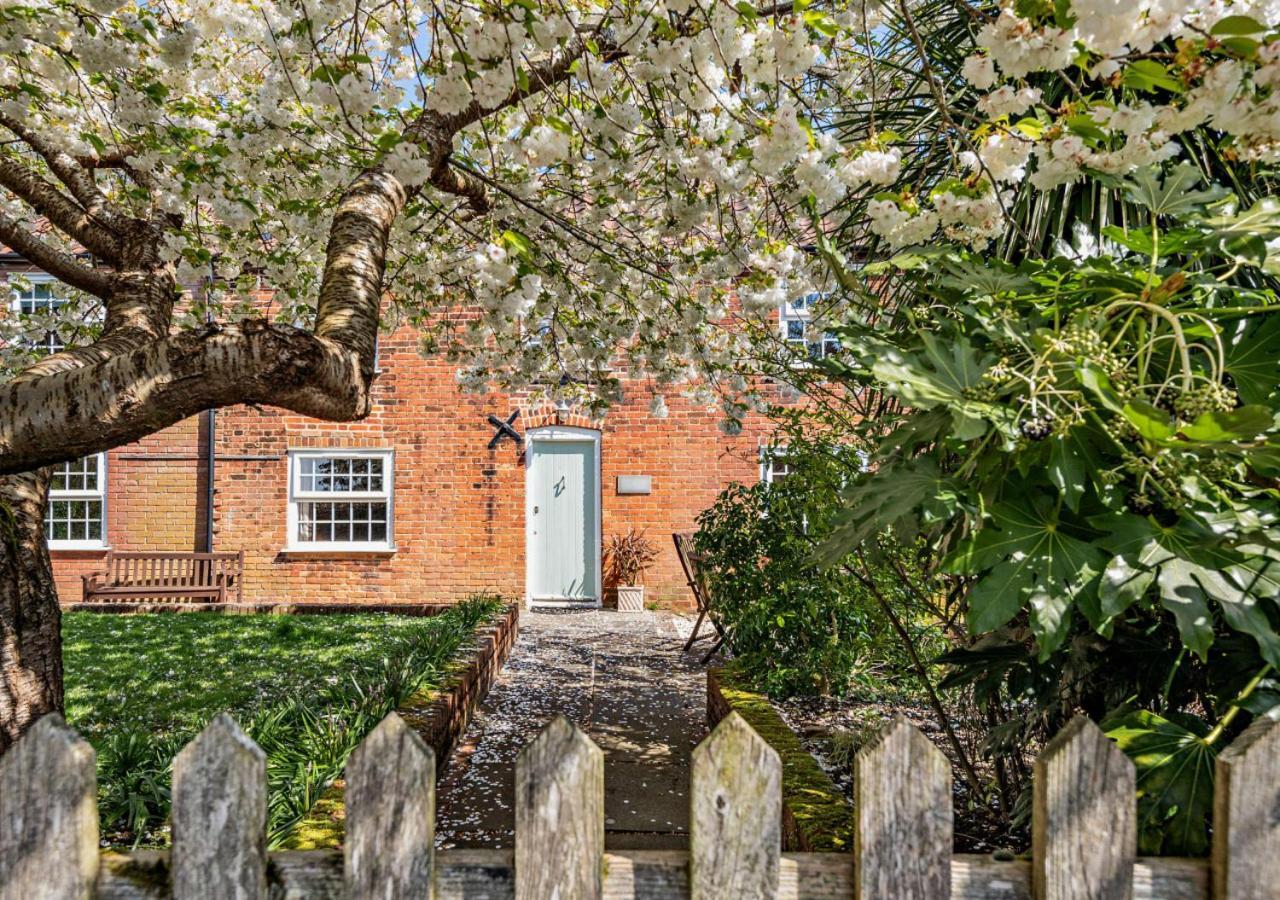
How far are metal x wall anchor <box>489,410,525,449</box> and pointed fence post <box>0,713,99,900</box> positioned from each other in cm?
872

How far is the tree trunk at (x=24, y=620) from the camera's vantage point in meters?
2.57

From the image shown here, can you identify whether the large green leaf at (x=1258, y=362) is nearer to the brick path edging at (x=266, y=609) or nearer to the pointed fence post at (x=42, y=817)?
the pointed fence post at (x=42, y=817)

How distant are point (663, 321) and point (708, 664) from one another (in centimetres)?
280

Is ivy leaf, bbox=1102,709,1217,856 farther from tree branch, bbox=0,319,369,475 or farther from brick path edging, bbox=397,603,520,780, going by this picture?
brick path edging, bbox=397,603,520,780

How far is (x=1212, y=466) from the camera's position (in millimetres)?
987

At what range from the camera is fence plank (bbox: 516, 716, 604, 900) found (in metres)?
1.01

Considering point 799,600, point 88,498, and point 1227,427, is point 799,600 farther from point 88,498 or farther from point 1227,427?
point 88,498

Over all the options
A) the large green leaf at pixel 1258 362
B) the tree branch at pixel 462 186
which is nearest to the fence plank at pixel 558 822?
the large green leaf at pixel 1258 362

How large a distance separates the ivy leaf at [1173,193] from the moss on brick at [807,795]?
1.29 meters

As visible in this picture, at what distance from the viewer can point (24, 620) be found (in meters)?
2.65

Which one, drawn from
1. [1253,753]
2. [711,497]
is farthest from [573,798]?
[711,497]

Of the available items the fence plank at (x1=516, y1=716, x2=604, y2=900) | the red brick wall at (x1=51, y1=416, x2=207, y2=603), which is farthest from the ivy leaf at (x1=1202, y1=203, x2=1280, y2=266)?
the red brick wall at (x1=51, y1=416, x2=207, y2=603)

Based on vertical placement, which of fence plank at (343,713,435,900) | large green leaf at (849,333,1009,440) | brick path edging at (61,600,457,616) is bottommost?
brick path edging at (61,600,457,616)

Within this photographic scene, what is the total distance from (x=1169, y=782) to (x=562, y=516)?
906cm
